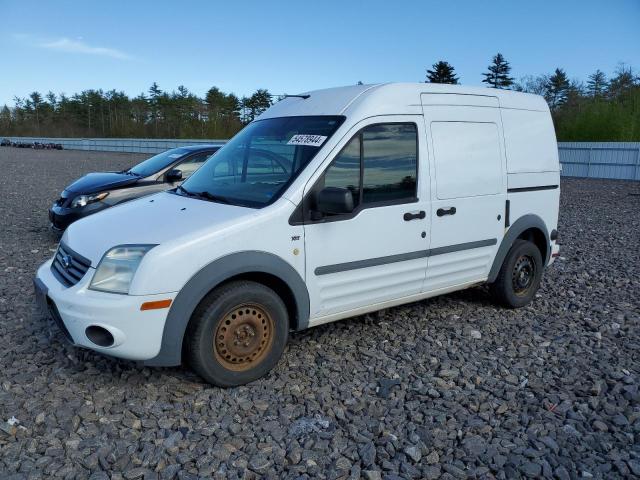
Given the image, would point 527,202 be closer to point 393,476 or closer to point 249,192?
point 249,192

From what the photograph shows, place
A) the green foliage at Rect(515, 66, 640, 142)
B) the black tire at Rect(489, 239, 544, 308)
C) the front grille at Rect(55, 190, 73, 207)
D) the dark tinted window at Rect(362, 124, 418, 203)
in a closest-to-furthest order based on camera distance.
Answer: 1. the dark tinted window at Rect(362, 124, 418, 203)
2. the black tire at Rect(489, 239, 544, 308)
3. the front grille at Rect(55, 190, 73, 207)
4. the green foliage at Rect(515, 66, 640, 142)

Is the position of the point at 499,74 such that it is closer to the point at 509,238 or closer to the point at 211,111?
the point at 211,111

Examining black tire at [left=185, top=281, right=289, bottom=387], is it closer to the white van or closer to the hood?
the white van

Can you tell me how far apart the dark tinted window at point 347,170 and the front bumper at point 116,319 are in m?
1.43

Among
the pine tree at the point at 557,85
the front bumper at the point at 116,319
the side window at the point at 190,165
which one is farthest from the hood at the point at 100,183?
the pine tree at the point at 557,85

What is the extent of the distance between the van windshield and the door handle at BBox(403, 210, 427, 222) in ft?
3.03

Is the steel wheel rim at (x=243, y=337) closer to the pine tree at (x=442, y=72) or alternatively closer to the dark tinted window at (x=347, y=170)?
the dark tinted window at (x=347, y=170)

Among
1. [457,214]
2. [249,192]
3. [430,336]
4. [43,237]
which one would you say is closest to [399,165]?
[457,214]

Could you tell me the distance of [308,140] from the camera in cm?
425

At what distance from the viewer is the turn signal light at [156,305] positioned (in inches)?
135

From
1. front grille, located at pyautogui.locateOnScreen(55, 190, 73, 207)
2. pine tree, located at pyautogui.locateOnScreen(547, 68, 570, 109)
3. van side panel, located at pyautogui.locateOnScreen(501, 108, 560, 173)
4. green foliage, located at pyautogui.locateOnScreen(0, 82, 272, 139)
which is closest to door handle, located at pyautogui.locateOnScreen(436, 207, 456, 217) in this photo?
van side panel, located at pyautogui.locateOnScreen(501, 108, 560, 173)

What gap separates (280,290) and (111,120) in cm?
8862

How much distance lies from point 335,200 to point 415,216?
1.00 meters

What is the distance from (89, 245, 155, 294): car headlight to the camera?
11.5 ft
